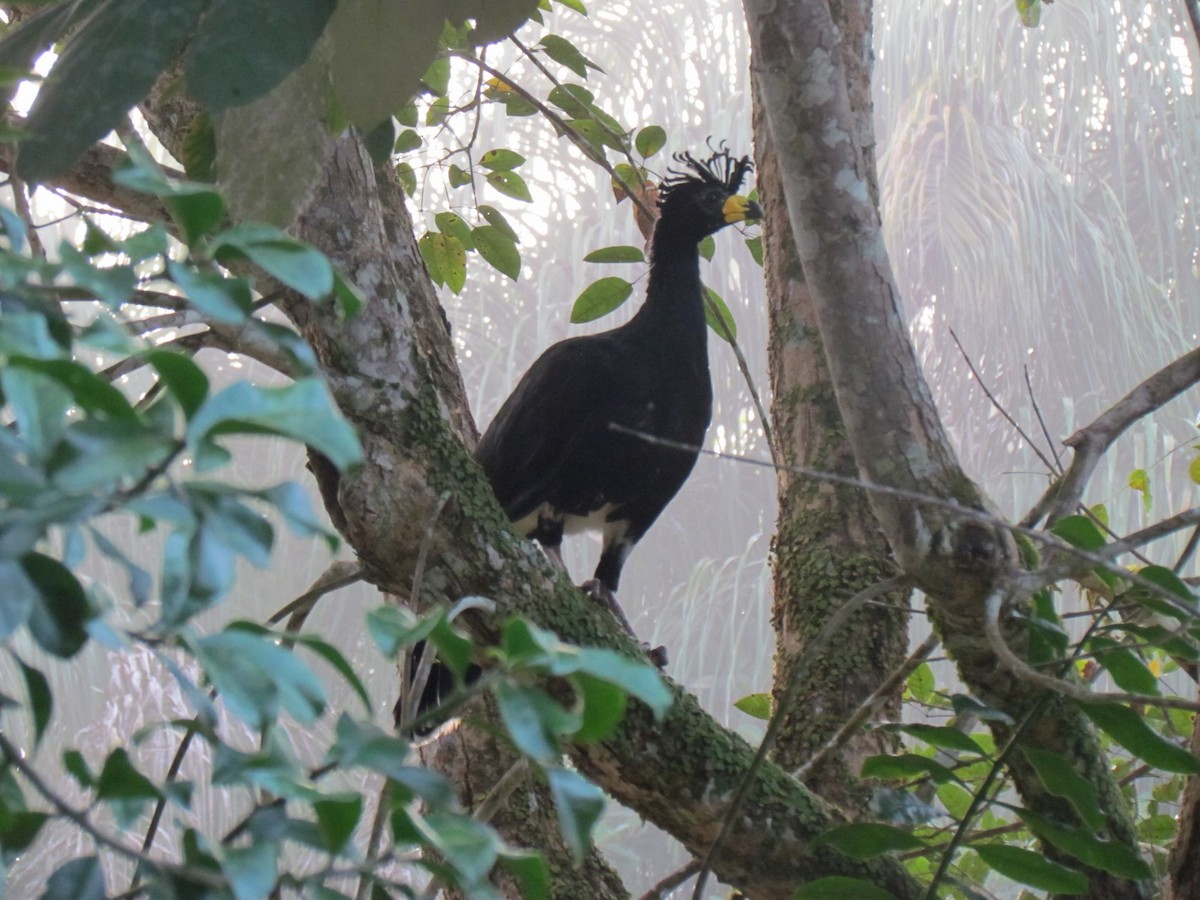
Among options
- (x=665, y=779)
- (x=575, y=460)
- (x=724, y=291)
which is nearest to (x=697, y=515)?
(x=724, y=291)

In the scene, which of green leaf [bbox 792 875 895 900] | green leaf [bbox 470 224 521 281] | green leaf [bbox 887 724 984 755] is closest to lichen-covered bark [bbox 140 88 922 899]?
green leaf [bbox 792 875 895 900]

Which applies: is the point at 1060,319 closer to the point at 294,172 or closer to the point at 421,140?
the point at 421,140

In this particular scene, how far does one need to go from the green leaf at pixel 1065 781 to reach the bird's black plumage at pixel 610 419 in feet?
3.87

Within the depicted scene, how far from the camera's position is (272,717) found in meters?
0.40

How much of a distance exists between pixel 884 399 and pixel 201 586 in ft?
2.75

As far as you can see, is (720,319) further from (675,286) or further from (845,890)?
(845,890)

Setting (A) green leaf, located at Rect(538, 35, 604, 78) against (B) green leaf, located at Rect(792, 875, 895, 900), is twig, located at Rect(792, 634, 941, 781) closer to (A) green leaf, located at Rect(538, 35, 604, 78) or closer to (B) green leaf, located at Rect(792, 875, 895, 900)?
(B) green leaf, located at Rect(792, 875, 895, 900)

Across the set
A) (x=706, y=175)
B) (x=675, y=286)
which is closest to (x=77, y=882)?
(x=675, y=286)

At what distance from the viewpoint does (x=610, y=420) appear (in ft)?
7.00

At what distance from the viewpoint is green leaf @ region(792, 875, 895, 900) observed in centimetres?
105

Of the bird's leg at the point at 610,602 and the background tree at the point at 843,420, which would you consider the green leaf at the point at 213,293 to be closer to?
the background tree at the point at 843,420

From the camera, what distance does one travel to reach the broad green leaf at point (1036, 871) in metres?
1.01

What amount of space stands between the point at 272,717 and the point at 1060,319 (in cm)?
817

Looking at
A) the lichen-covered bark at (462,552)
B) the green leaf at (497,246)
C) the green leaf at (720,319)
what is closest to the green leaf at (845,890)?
the lichen-covered bark at (462,552)
